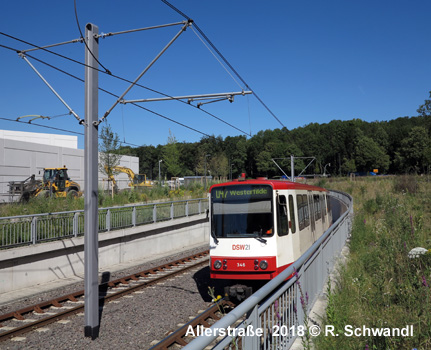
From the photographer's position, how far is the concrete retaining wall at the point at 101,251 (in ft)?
36.9

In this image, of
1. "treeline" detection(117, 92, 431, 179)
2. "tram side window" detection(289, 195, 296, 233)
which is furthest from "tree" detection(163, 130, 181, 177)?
"tram side window" detection(289, 195, 296, 233)

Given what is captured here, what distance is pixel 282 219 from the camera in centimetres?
922

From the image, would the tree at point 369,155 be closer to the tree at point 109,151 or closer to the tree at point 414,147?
the tree at point 414,147

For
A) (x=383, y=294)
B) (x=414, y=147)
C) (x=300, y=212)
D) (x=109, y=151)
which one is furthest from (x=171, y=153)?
(x=414, y=147)

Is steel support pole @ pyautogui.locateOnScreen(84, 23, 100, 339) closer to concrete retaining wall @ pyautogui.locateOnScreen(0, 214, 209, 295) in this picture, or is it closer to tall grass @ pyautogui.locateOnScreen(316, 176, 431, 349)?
concrete retaining wall @ pyautogui.locateOnScreen(0, 214, 209, 295)

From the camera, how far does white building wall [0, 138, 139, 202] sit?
121 feet

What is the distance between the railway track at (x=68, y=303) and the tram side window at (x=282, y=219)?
4.67 meters

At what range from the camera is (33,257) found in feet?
39.0

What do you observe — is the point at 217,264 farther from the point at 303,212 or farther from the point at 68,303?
the point at 68,303

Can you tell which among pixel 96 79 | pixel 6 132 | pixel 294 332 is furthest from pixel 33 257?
pixel 6 132

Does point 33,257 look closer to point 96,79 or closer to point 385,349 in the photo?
point 96,79

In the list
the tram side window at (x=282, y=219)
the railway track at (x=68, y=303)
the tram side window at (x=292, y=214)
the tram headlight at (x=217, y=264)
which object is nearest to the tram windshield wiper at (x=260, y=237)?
the tram side window at (x=282, y=219)

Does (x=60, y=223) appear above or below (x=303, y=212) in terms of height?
below

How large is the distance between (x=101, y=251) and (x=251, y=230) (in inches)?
314
